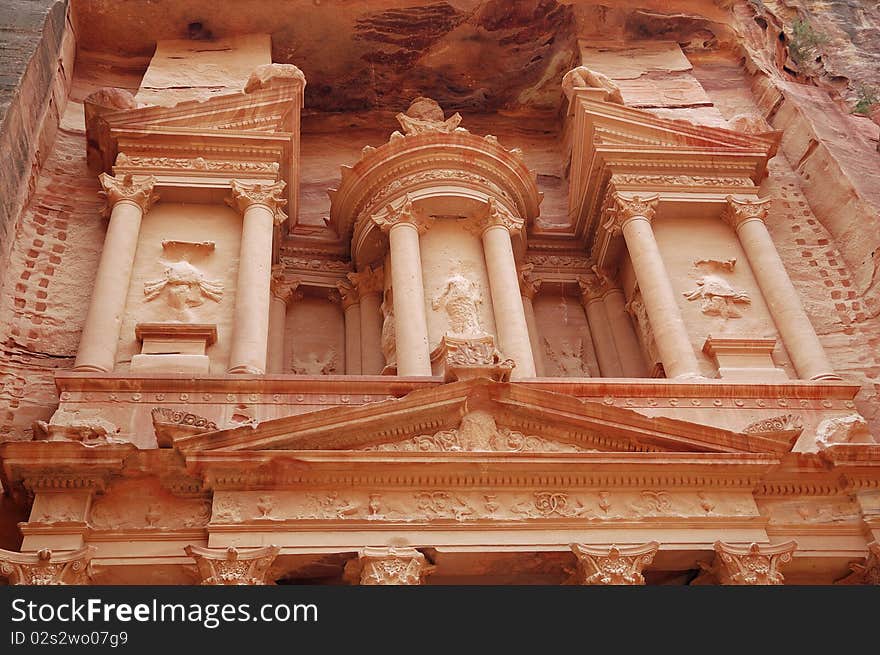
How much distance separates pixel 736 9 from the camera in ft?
62.1

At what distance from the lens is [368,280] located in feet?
45.0

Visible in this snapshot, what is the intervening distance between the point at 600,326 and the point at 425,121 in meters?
3.92

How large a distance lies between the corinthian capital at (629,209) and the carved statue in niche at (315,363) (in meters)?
4.06

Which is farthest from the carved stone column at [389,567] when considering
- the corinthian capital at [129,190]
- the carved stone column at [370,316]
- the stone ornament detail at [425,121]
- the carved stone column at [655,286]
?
the stone ornament detail at [425,121]

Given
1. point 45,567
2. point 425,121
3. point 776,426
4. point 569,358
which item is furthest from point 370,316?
point 45,567

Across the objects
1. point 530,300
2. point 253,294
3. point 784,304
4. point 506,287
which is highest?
point 530,300

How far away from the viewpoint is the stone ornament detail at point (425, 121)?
13891mm

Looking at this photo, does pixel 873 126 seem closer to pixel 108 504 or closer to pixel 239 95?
pixel 239 95

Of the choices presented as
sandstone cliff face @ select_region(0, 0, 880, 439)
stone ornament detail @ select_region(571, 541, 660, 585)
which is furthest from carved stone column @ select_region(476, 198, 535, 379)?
sandstone cliff face @ select_region(0, 0, 880, 439)

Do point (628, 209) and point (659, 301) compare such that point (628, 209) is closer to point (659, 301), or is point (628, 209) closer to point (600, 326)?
point (600, 326)

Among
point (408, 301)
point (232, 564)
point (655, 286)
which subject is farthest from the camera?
point (655, 286)

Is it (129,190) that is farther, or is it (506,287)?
(129,190)

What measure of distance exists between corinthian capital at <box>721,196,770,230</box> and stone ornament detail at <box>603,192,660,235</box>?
0.97 m

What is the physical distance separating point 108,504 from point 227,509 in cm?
108
